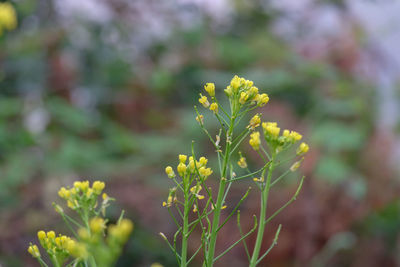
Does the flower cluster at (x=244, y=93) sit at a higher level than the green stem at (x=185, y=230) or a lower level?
higher

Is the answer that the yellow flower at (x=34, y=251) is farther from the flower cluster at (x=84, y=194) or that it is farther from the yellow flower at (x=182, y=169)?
the yellow flower at (x=182, y=169)

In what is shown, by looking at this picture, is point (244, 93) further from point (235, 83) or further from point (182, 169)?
point (182, 169)

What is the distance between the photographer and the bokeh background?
3824 mm

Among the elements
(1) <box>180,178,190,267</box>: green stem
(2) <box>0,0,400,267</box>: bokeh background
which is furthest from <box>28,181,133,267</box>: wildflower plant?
(2) <box>0,0,400,267</box>: bokeh background

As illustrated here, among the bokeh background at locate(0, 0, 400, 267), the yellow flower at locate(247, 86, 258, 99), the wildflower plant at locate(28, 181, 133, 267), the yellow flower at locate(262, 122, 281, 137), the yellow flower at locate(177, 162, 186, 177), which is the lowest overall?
the wildflower plant at locate(28, 181, 133, 267)

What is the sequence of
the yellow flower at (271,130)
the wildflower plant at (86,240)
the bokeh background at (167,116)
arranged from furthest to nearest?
the bokeh background at (167,116)
the yellow flower at (271,130)
the wildflower plant at (86,240)

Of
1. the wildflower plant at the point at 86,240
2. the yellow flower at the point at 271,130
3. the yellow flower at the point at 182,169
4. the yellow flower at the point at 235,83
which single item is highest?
the yellow flower at the point at 235,83

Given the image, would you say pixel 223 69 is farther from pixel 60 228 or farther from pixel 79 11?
pixel 60 228

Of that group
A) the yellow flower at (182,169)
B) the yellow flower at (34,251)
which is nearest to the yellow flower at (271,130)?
the yellow flower at (182,169)

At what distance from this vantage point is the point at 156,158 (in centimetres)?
404

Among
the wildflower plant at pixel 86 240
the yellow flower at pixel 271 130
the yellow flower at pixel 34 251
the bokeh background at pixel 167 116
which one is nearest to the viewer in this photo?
the wildflower plant at pixel 86 240

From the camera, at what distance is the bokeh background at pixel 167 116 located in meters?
3.82

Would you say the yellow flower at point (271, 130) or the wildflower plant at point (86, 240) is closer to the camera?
the wildflower plant at point (86, 240)

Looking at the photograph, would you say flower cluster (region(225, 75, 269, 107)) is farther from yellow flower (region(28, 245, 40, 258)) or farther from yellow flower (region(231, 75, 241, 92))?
yellow flower (region(28, 245, 40, 258))
